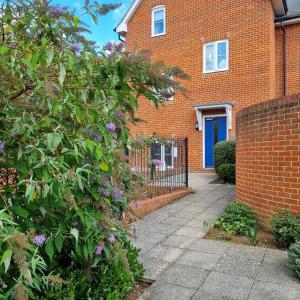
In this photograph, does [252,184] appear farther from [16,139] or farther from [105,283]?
[16,139]

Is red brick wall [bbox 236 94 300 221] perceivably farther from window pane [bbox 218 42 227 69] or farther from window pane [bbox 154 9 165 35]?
window pane [bbox 154 9 165 35]

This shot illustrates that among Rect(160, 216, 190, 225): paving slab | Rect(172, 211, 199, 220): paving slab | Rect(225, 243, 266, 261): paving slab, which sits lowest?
Rect(225, 243, 266, 261): paving slab

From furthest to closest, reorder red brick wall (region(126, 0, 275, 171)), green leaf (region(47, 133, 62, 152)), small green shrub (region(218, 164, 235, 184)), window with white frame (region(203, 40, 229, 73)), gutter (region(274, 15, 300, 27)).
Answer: window with white frame (region(203, 40, 229, 73)) → gutter (region(274, 15, 300, 27)) → red brick wall (region(126, 0, 275, 171)) → small green shrub (region(218, 164, 235, 184)) → green leaf (region(47, 133, 62, 152))

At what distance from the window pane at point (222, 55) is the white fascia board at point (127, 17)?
449cm

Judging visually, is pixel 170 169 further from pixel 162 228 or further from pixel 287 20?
pixel 287 20

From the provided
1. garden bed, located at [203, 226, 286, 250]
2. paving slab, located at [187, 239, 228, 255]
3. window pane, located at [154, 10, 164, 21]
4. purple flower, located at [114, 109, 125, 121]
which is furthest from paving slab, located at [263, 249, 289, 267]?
window pane, located at [154, 10, 164, 21]

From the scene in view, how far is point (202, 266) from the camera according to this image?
3740mm

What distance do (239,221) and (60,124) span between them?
4.09 meters

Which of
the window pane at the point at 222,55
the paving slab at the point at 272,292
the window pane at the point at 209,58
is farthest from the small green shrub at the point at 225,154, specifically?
the paving slab at the point at 272,292

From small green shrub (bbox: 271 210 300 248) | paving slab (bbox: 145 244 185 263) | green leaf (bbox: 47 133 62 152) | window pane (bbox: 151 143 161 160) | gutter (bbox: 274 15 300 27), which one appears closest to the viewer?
green leaf (bbox: 47 133 62 152)

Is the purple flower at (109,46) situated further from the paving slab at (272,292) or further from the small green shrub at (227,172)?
the small green shrub at (227,172)

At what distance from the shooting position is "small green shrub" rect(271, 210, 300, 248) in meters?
4.20

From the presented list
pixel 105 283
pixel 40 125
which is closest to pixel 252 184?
pixel 105 283

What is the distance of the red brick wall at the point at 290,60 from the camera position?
41.7 ft
